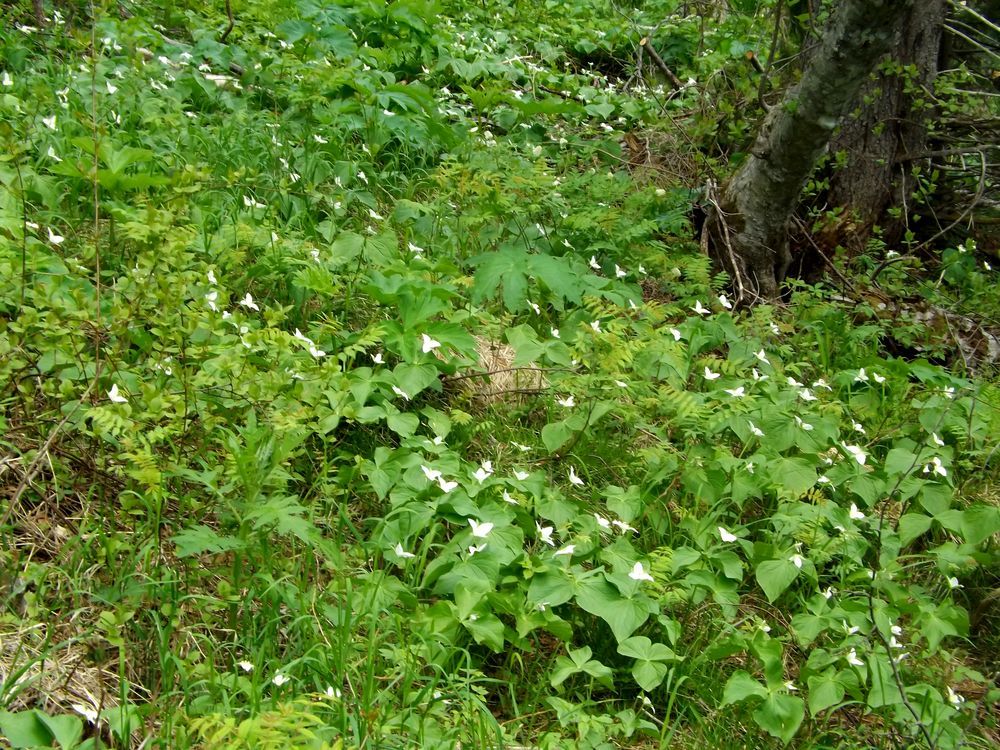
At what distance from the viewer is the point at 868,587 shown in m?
3.09

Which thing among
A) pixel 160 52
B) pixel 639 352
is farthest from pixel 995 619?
pixel 160 52

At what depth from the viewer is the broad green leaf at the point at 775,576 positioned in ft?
9.44

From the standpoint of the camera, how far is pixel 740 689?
99.7 inches

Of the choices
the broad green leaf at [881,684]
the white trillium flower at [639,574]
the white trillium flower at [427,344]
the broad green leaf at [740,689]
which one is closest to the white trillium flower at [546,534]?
the white trillium flower at [639,574]

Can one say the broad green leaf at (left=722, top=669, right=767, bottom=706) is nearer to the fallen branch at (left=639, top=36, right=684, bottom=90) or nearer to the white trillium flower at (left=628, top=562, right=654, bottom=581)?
the white trillium flower at (left=628, top=562, right=654, bottom=581)

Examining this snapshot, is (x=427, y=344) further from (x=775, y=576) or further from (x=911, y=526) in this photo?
(x=911, y=526)

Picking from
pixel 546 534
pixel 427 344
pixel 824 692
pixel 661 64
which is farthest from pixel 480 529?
pixel 661 64

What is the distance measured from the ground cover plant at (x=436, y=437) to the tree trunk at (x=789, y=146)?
27cm

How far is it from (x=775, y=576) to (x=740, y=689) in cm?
50

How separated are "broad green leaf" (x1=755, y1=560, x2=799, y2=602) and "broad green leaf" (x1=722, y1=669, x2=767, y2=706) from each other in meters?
0.36

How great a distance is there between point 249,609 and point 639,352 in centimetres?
193

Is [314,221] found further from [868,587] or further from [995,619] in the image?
[995,619]

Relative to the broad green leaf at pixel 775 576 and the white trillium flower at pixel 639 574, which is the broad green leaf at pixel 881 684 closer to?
the broad green leaf at pixel 775 576

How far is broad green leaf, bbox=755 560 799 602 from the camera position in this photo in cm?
288
